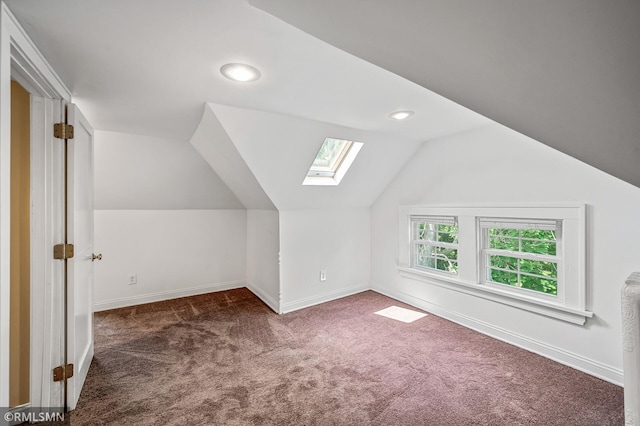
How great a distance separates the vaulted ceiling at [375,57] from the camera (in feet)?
2.28

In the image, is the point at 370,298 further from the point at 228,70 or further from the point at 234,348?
the point at 228,70

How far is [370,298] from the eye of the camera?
12.5 ft

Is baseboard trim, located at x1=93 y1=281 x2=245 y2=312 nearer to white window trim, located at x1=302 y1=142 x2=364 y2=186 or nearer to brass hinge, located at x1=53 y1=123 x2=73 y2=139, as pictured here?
white window trim, located at x1=302 y1=142 x2=364 y2=186

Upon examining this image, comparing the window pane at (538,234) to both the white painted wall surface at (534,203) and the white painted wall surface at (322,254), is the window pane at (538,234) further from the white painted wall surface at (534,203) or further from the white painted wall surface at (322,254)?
the white painted wall surface at (322,254)

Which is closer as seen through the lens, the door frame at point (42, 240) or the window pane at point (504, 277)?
the door frame at point (42, 240)

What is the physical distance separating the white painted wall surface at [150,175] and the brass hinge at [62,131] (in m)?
1.26

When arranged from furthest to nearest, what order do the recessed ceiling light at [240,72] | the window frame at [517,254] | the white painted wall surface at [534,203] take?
the window frame at [517,254], the white painted wall surface at [534,203], the recessed ceiling light at [240,72]

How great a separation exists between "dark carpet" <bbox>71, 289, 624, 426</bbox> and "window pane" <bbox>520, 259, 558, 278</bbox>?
2.30 ft

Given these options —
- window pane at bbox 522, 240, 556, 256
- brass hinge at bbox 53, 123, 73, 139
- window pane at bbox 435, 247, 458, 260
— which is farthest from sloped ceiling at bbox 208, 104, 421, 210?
window pane at bbox 522, 240, 556, 256

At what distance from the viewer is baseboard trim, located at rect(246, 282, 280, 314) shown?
338 cm

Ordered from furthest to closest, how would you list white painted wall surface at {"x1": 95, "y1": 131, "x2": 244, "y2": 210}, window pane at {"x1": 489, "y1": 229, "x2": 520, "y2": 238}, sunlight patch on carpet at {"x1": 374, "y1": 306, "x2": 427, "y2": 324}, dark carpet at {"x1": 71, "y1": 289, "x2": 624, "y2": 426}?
sunlight patch on carpet at {"x1": 374, "y1": 306, "x2": 427, "y2": 324} → white painted wall surface at {"x1": 95, "y1": 131, "x2": 244, "y2": 210} → window pane at {"x1": 489, "y1": 229, "x2": 520, "y2": 238} → dark carpet at {"x1": 71, "y1": 289, "x2": 624, "y2": 426}

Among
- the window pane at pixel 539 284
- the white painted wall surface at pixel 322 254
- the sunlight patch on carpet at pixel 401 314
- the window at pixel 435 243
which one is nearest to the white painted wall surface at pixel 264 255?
the white painted wall surface at pixel 322 254

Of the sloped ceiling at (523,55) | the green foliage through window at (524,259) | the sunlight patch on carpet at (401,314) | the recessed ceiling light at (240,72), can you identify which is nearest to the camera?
the sloped ceiling at (523,55)

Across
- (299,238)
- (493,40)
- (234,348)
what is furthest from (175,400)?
(493,40)
